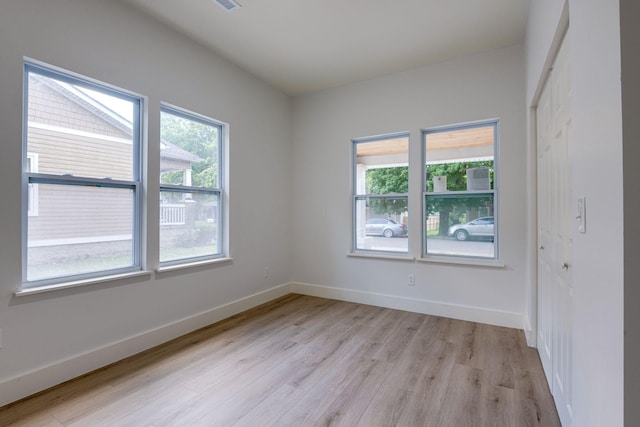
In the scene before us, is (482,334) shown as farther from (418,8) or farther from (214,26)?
(214,26)

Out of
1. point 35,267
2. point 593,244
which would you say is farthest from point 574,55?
point 35,267

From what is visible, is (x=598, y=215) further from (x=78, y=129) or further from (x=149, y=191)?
(x=78, y=129)

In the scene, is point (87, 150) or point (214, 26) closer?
point (87, 150)

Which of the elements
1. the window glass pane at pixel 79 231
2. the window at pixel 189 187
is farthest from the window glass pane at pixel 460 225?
the window glass pane at pixel 79 231

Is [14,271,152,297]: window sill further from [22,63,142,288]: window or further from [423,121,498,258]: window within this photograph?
[423,121,498,258]: window

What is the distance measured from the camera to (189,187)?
10.4ft

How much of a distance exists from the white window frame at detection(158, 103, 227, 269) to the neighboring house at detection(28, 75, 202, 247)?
43 cm

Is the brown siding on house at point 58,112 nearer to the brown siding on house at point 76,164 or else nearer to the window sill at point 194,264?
the brown siding on house at point 76,164

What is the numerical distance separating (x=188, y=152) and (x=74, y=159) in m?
1.02

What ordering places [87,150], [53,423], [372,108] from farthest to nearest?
[372,108], [87,150], [53,423]

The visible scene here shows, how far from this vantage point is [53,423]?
1768 millimetres

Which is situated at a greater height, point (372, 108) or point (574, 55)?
point (372, 108)

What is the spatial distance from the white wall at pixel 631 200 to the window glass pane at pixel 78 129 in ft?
10.1

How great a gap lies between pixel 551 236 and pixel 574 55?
49.1 inches
